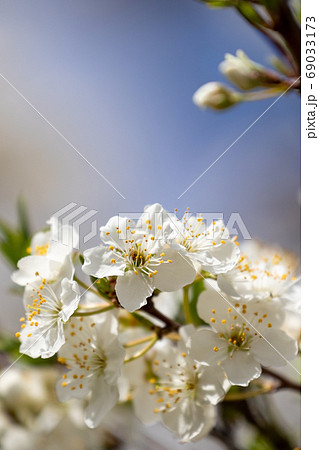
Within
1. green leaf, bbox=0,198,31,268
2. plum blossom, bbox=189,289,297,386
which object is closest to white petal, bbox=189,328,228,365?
plum blossom, bbox=189,289,297,386

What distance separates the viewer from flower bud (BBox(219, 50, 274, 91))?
0.56m

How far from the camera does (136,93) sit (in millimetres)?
637

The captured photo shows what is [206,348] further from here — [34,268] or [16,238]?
[16,238]

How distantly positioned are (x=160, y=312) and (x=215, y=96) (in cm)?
30

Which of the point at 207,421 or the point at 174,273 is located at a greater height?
the point at 174,273

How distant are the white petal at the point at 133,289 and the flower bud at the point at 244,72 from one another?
11.5 inches

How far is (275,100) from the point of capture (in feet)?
1.89

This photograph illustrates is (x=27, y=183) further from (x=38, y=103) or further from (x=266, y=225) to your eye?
(x=266, y=225)

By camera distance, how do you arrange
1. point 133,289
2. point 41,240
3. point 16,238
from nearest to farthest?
point 133,289
point 41,240
point 16,238

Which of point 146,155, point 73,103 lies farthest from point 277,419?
point 73,103

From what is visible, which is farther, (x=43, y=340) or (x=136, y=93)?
(x=136, y=93)

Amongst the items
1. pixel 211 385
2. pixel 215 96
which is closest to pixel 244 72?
pixel 215 96

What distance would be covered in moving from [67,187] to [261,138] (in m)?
0.27

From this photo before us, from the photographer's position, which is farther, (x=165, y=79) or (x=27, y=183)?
(x=27, y=183)
